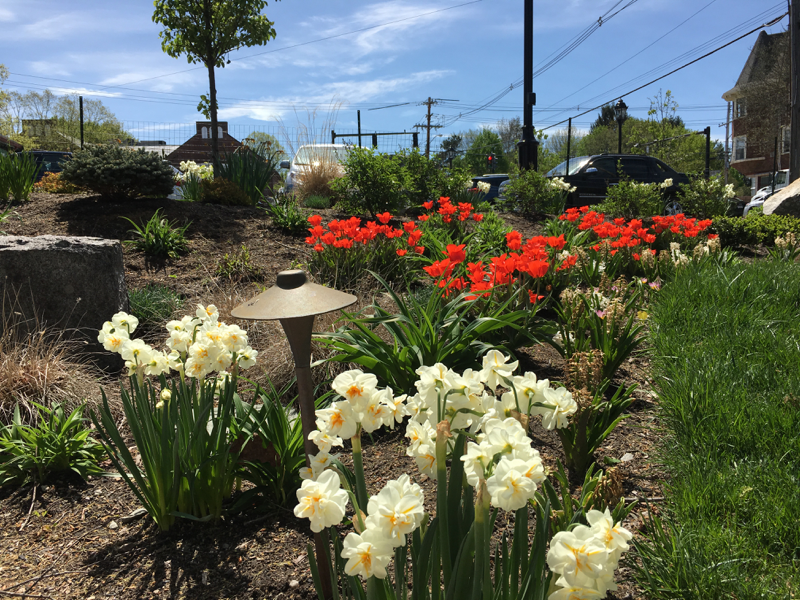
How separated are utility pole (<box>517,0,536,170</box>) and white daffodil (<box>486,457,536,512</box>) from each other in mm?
10272

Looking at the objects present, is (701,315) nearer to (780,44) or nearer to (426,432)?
(426,432)


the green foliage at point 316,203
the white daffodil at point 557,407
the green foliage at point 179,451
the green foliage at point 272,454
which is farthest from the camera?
the green foliage at point 316,203

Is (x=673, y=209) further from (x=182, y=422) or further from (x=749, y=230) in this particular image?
(x=182, y=422)

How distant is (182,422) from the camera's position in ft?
6.60

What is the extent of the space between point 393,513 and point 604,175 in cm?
1335

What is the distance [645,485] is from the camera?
230 centimetres

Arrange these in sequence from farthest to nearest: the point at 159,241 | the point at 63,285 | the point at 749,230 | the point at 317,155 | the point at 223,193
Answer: the point at 317,155 → the point at 749,230 → the point at 223,193 → the point at 159,241 → the point at 63,285

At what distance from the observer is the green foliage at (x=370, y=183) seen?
25.9 ft

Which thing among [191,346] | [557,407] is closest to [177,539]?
[191,346]

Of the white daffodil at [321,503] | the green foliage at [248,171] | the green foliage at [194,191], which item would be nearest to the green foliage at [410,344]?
the white daffodil at [321,503]

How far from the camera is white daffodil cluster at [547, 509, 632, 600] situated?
87cm

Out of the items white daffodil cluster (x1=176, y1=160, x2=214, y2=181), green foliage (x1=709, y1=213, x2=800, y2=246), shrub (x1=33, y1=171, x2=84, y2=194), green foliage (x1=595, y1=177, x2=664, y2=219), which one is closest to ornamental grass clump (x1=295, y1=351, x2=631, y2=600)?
shrub (x1=33, y1=171, x2=84, y2=194)

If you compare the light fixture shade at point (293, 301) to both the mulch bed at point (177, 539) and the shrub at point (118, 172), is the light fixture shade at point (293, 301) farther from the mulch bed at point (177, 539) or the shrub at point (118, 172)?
the shrub at point (118, 172)

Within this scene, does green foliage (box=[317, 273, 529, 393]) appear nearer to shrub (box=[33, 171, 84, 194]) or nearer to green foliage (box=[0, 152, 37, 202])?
green foliage (box=[0, 152, 37, 202])
